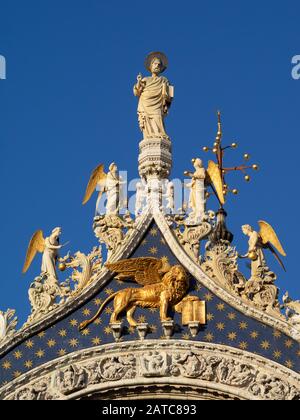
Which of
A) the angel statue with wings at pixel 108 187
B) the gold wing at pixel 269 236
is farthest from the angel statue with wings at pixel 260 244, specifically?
the angel statue with wings at pixel 108 187

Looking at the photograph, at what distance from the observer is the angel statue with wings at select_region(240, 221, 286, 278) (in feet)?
88.7

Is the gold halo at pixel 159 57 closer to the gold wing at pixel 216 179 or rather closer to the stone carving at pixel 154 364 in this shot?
the gold wing at pixel 216 179

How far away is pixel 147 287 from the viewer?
2673 centimetres

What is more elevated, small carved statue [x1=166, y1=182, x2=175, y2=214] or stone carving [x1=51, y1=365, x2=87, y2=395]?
small carved statue [x1=166, y1=182, x2=175, y2=214]

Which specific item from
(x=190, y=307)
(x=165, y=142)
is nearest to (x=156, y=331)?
(x=190, y=307)

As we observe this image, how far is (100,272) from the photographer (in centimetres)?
2700

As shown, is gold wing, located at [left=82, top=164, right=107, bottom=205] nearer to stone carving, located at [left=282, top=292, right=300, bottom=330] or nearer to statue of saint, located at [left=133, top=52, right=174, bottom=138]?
statue of saint, located at [left=133, top=52, right=174, bottom=138]

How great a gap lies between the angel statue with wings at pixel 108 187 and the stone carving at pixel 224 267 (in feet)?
4.96

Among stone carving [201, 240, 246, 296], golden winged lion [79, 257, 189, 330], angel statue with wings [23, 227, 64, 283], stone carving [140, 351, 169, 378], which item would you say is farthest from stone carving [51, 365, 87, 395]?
stone carving [201, 240, 246, 296]

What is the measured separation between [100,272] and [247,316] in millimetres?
2103

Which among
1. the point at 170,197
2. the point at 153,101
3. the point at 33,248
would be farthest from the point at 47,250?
the point at 153,101

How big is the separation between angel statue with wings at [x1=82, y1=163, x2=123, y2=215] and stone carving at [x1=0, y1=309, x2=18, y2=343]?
193 centimetres
